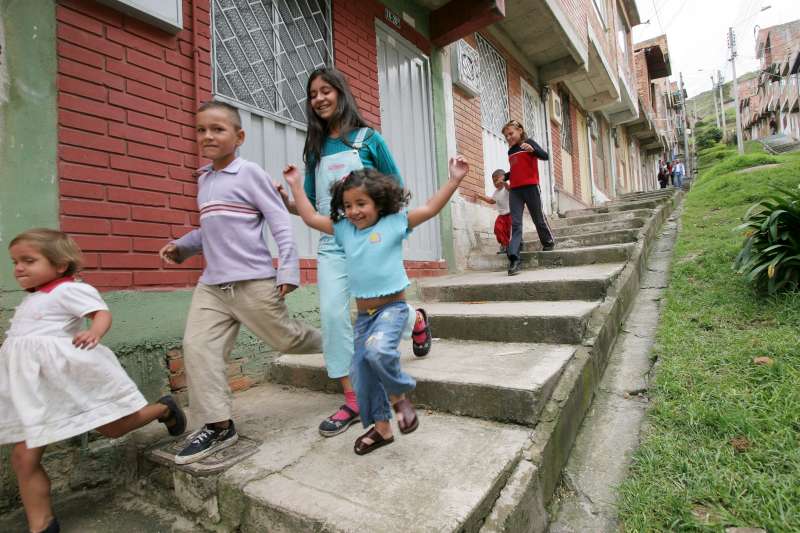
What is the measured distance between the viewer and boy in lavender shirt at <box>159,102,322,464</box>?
1.97 metres

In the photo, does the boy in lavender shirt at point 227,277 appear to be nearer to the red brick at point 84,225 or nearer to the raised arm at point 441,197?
the red brick at point 84,225

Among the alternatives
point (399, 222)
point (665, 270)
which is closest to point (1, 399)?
point (399, 222)

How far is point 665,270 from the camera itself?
4.55 metres

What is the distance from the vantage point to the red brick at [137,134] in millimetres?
2385

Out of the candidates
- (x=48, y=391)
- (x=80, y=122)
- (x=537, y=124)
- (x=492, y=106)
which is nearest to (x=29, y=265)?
(x=48, y=391)

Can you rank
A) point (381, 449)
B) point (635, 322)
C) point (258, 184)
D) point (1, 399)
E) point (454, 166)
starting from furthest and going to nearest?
point (635, 322) < point (258, 184) < point (454, 166) < point (381, 449) < point (1, 399)

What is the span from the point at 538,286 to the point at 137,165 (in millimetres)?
2960

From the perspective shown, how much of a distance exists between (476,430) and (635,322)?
2.11m

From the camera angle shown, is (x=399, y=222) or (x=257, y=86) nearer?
(x=399, y=222)

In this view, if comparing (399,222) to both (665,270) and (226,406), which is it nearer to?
(226,406)

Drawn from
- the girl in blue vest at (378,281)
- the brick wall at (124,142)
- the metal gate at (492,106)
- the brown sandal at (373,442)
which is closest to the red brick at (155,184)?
the brick wall at (124,142)

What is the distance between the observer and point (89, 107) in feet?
7.51

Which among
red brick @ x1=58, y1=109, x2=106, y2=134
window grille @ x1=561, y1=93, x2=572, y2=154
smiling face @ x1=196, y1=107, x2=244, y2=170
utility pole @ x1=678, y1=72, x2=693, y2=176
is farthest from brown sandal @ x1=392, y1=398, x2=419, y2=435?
utility pole @ x1=678, y1=72, x2=693, y2=176

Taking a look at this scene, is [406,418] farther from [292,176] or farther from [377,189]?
[292,176]
